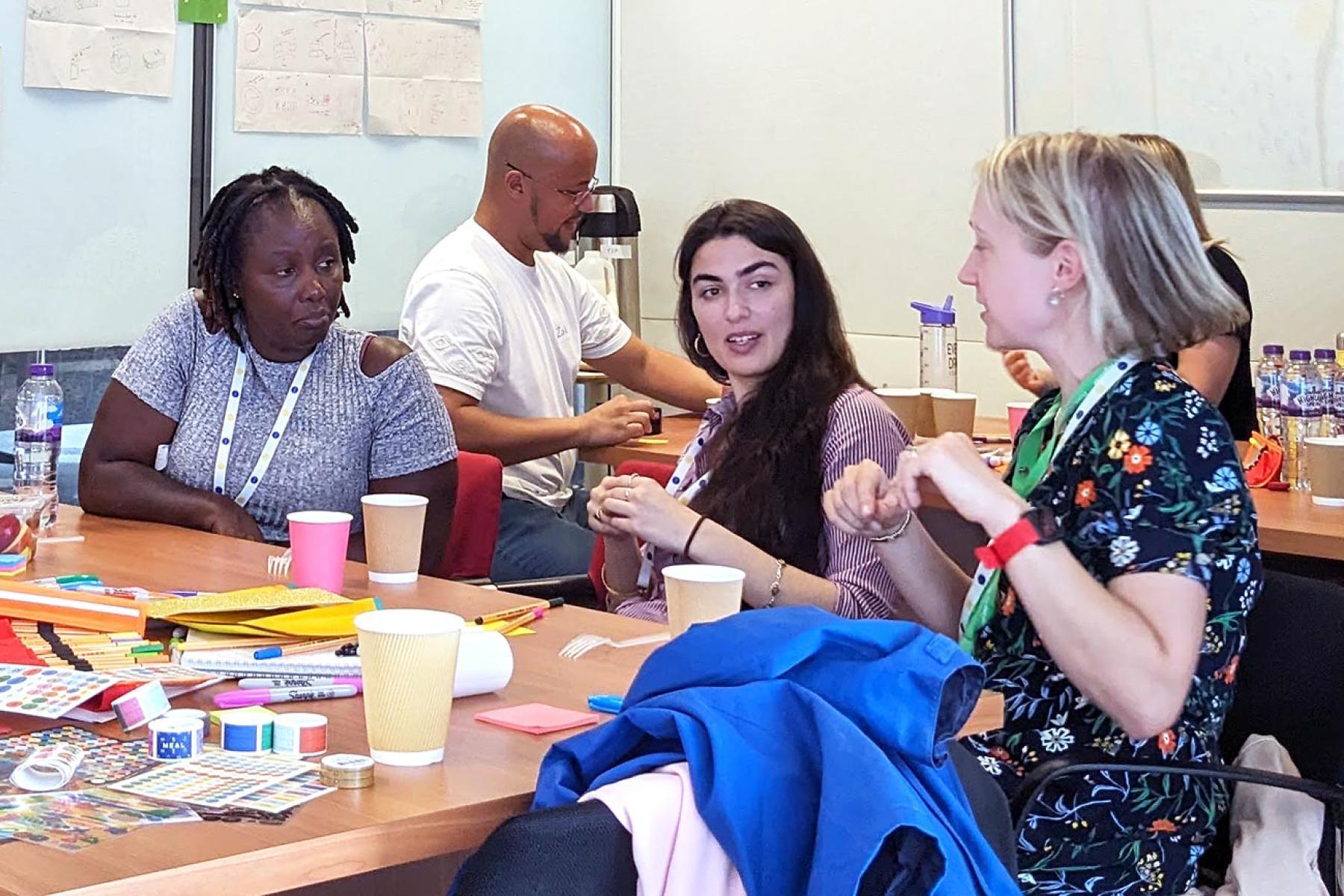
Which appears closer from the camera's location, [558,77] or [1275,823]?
[1275,823]

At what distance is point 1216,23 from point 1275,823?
2679 mm

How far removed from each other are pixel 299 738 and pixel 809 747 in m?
0.52

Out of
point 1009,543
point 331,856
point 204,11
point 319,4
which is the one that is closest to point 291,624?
point 331,856

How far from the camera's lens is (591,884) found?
1.06 m

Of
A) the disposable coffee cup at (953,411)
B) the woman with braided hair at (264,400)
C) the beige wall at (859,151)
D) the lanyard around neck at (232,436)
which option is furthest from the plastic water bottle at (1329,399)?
the lanyard around neck at (232,436)

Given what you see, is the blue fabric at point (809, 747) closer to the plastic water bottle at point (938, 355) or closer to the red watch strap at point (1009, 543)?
the red watch strap at point (1009, 543)

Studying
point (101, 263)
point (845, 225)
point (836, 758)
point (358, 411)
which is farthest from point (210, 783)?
point (845, 225)

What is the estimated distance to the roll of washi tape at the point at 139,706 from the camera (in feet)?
5.03

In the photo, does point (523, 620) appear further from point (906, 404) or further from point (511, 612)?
point (906, 404)

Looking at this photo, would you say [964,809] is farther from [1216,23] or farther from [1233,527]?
[1216,23]

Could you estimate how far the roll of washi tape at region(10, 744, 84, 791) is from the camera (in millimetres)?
1352

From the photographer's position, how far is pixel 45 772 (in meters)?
1.37

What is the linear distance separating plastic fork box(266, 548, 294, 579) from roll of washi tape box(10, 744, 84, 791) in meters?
0.81

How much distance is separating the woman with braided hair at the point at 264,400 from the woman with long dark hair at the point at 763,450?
476 mm
